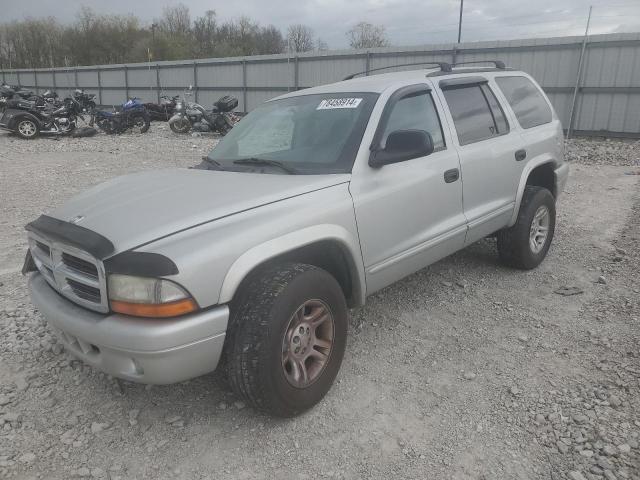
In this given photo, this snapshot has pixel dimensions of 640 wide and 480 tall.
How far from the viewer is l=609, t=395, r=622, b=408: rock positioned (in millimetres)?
2736

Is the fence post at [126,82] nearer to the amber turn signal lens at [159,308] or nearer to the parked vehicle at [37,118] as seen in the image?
the parked vehicle at [37,118]

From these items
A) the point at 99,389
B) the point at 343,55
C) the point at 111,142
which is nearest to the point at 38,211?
the point at 99,389

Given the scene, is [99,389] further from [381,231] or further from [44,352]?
[381,231]

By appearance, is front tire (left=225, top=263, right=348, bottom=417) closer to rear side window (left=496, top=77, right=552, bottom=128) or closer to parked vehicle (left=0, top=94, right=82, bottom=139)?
rear side window (left=496, top=77, right=552, bottom=128)

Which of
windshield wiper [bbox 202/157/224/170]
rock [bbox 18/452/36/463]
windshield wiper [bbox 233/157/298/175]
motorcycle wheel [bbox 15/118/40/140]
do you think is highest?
windshield wiper [bbox 233/157/298/175]

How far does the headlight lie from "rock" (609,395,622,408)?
2.31 meters

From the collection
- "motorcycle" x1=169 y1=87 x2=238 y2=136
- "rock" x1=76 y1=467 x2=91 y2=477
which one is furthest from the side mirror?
"motorcycle" x1=169 y1=87 x2=238 y2=136

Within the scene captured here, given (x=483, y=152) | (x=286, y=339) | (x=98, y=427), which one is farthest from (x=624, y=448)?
(x=98, y=427)

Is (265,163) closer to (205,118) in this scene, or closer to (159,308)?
(159,308)

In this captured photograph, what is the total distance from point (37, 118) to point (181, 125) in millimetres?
4215

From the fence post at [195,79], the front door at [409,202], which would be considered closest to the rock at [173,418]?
the front door at [409,202]

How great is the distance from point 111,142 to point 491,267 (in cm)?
1288

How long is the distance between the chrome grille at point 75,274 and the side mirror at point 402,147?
165 centimetres

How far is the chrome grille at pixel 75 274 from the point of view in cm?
228
